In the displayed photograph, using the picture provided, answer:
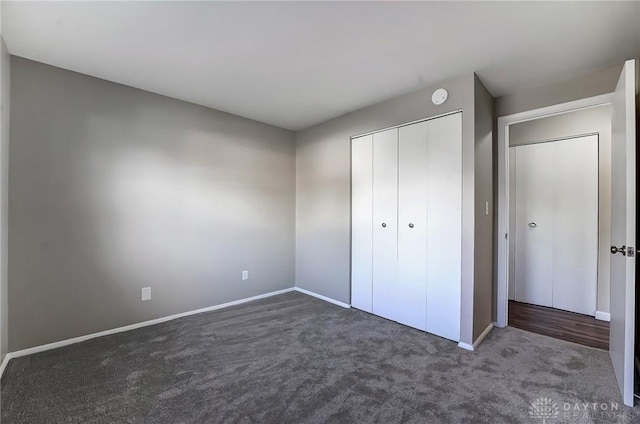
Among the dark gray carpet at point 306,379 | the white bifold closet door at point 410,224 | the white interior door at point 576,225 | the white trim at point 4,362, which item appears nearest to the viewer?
the dark gray carpet at point 306,379

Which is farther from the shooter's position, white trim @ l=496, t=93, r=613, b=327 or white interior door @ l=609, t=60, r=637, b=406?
white trim @ l=496, t=93, r=613, b=327

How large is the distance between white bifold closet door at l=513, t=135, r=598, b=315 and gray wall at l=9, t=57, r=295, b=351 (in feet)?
11.3

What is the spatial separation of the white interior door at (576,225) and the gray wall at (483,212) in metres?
1.23

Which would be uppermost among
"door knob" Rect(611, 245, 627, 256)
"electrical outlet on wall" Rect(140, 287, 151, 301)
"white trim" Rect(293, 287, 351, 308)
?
"door knob" Rect(611, 245, 627, 256)

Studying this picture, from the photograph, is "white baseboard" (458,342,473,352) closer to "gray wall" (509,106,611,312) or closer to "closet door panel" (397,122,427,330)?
"closet door panel" (397,122,427,330)

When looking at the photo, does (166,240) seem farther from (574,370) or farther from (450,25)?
(574,370)

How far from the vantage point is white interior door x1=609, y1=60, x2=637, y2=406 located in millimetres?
1608

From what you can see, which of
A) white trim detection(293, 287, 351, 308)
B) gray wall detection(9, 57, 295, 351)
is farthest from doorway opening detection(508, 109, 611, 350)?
gray wall detection(9, 57, 295, 351)

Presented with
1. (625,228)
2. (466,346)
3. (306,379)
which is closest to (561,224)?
(625,228)

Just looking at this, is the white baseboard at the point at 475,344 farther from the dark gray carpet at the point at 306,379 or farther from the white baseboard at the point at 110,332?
the white baseboard at the point at 110,332

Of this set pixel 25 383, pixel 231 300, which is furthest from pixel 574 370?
pixel 25 383

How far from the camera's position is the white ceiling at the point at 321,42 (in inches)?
64.1

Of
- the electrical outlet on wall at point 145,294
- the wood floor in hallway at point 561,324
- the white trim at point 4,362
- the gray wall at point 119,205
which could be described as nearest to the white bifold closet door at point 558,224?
the wood floor in hallway at point 561,324

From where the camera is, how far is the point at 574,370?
200cm
